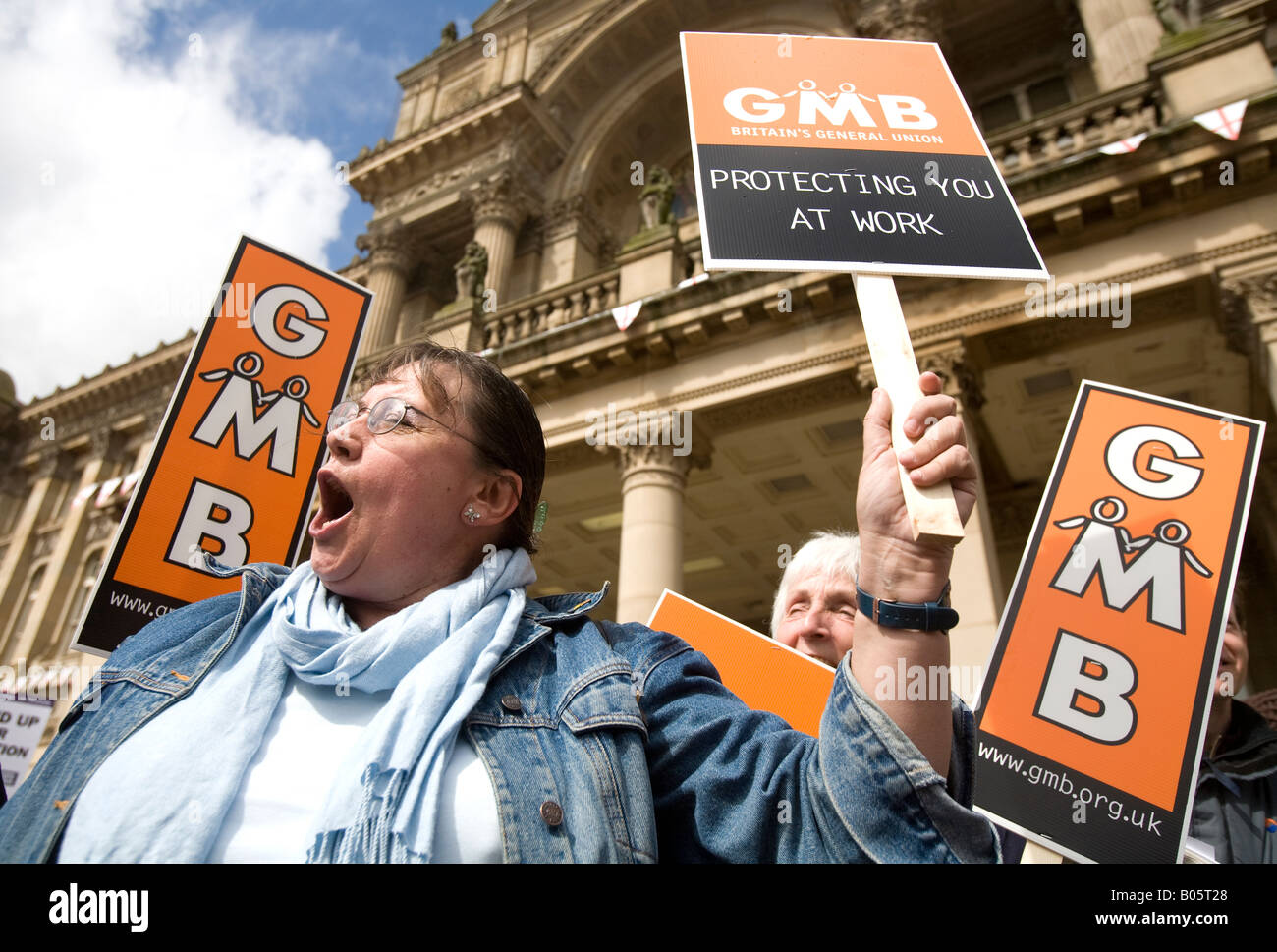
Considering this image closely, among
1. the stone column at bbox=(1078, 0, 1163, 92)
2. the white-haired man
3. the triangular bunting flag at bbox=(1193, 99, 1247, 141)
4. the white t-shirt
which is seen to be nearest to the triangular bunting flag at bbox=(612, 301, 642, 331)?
the triangular bunting flag at bbox=(1193, 99, 1247, 141)

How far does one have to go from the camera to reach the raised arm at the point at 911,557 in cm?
130

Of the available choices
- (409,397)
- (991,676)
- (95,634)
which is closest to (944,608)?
(409,397)

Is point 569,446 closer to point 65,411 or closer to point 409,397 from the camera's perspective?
point 409,397

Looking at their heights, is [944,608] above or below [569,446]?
below

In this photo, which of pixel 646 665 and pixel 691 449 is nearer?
pixel 646 665

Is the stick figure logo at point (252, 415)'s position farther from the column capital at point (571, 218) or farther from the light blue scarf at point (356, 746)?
the column capital at point (571, 218)

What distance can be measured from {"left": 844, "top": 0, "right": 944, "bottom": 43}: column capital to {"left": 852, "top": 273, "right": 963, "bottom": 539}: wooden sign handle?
1627 cm

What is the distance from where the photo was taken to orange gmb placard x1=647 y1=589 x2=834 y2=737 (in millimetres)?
2916

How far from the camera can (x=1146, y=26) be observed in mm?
12430

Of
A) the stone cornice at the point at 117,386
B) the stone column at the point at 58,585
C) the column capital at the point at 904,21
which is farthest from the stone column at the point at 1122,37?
the stone column at the point at 58,585

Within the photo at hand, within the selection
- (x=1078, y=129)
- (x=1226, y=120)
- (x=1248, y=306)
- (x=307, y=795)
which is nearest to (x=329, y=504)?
(x=307, y=795)

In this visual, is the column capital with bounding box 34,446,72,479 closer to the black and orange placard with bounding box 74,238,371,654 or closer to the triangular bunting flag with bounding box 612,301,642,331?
the triangular bunting flag with bounding box 612,301,642,331

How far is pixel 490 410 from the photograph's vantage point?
1902mm
